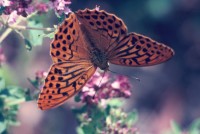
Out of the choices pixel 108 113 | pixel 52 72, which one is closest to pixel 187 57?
pixel 108 113

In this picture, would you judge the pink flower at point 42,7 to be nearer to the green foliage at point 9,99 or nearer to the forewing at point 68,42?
the forewing at point 68,42

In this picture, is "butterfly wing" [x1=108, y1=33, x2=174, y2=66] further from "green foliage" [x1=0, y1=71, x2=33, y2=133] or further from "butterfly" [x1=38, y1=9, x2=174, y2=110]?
"green foliage" [x1=0, y1=71, x2=33, y2=133]

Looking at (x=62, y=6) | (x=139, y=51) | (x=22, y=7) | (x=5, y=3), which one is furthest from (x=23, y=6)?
(x=139, y=51)

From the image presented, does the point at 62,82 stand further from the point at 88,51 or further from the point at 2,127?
the point at 2,127

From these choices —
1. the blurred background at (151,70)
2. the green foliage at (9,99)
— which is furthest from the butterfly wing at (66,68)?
the blurred background at (151,70)

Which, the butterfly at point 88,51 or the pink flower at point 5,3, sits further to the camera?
the pink flower at point 5,3

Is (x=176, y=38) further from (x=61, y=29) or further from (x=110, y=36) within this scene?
(x=61, y=29)

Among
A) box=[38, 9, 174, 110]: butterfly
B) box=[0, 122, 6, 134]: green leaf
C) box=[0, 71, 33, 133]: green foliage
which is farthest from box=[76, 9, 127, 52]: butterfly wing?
box=[0, 122, 6, 134]: green leaf

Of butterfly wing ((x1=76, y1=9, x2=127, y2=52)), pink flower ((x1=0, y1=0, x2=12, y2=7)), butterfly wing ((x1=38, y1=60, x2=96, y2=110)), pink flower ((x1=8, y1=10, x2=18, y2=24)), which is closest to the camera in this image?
butterfly wing ((x1=38, y1=60, x2=96, y2=110))
